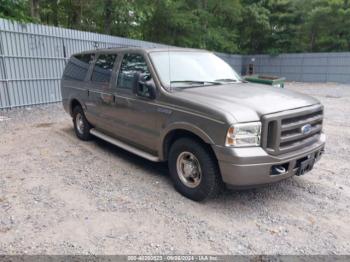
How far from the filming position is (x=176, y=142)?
3.62 m

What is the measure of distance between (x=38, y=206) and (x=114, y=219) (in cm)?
101

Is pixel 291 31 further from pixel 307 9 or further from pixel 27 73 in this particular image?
pixel 27 73

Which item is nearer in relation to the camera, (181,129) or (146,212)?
(146,212)

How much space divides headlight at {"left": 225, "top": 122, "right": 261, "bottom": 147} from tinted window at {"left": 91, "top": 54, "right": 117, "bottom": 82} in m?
2.63

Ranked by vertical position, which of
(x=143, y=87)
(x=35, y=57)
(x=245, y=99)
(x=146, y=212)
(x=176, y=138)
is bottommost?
(x=146, y=212)

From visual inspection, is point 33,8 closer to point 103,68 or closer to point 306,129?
point 103,68

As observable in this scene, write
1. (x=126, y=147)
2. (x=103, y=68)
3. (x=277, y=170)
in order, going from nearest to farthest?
(x=277, y=170)
(x=126, y=147)
(x=103, y=68)

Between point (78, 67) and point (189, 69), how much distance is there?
9.34 feet

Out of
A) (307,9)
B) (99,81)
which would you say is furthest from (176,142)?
(307,9)

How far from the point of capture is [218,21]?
25469 mm

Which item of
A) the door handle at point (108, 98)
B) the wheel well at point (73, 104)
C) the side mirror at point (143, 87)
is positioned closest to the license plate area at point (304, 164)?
the side mirror at point (143, 87)

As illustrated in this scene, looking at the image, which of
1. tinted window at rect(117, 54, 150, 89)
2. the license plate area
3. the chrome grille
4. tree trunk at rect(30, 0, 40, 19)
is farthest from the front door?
tree trunk at rect(30, 0, 40, 19)

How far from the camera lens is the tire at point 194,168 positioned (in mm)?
3241

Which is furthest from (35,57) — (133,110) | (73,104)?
(133,110)
